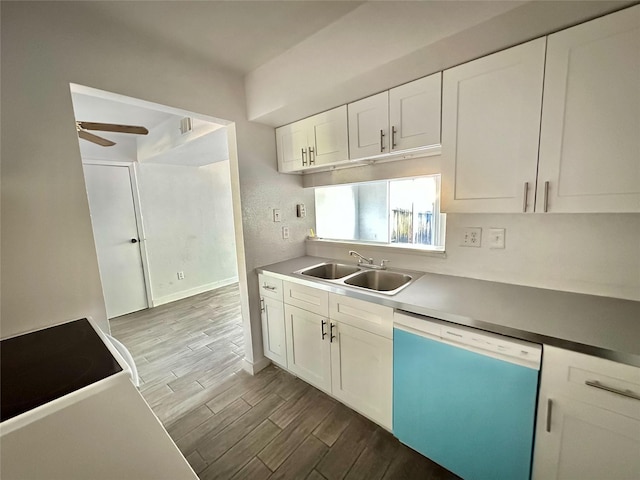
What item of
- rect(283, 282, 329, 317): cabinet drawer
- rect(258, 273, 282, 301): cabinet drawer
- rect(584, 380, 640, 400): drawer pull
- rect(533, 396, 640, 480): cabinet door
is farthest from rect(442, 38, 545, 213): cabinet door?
rect(258, 273, 282, 301): cabinet drawer

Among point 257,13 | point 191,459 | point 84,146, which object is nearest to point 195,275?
point 84,146

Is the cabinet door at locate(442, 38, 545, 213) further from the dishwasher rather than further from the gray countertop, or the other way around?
the dishwasher

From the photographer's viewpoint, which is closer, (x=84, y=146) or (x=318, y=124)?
(x=318, y=124)

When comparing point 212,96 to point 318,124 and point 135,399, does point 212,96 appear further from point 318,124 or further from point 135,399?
point 135,399

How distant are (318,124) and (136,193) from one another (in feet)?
10.2

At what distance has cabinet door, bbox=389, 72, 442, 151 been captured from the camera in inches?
55.9

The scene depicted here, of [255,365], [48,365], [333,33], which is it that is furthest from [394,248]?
[48,365]

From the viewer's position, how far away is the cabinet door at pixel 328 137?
1.81 metres

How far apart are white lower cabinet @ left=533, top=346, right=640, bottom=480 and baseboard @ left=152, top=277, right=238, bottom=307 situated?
4446mm

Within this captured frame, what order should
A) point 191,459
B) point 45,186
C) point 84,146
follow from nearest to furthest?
point 45,186
point 191,459
point 84,146

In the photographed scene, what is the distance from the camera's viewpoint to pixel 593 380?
94 cm

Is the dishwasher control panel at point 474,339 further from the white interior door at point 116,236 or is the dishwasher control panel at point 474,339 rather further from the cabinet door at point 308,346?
the white interior door at point 116,236

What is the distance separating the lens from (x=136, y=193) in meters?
3.64

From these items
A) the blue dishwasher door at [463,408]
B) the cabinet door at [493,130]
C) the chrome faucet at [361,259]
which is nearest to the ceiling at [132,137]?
the chrome faucet at [361,259]
